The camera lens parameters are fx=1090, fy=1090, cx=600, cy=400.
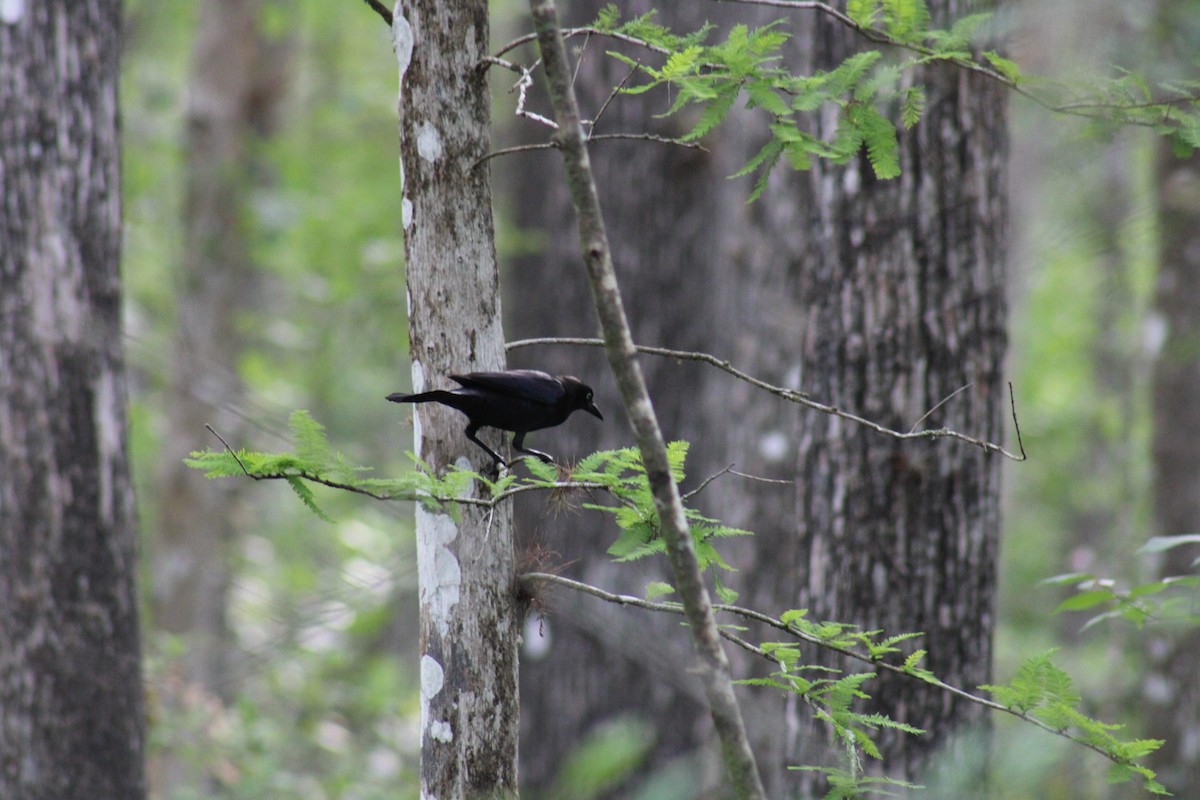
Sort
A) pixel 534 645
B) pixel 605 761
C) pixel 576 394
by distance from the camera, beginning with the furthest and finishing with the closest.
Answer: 1. pixel 534 645
2. pixel 576 394
3. pixel 605 761

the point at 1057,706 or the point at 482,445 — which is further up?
the point at 482,445

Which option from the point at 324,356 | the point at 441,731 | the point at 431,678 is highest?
the point at 324,356

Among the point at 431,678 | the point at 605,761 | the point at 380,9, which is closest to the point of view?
the point at 605,761

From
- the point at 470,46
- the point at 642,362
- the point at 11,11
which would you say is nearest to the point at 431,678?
the point at 470,46

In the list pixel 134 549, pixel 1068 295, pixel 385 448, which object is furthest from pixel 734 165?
pixel 1068 295

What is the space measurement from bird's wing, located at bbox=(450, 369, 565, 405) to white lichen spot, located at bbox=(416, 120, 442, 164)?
592 millimetres

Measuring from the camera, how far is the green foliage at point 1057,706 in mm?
2453

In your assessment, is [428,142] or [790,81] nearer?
[790,81]

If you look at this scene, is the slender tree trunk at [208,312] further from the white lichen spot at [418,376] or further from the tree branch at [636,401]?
the tree branch at [636,401]

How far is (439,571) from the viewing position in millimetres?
2721

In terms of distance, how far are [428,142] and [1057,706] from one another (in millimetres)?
2019

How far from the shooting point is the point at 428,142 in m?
2.78

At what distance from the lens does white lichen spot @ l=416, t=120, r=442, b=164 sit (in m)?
2.77

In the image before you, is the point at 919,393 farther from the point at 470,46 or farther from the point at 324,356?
the point at 324,356
